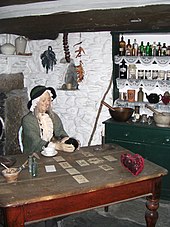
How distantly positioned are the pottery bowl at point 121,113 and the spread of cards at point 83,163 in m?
1.35

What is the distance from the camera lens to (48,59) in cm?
512

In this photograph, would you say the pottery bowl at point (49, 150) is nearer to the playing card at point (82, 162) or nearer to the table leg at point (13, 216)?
the playing card at point (82, 162)

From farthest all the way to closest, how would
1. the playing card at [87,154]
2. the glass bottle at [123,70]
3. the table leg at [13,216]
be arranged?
the glass bottle at [123,70] < the playing card at [87,154] < the table leg at [13,216]

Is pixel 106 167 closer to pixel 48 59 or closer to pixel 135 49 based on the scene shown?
pixel 135 49

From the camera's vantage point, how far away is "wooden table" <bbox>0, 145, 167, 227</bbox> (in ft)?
6.98

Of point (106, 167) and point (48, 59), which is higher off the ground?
point (48, 59)

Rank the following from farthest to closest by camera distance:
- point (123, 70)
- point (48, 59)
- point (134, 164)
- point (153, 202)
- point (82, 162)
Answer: point (48, 59), point (123, 70), point (82, 162), point (153, 202), point (134, 164)

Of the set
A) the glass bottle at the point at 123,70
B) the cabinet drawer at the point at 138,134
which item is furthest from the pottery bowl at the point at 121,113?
the glass bottle at the point at 123,70

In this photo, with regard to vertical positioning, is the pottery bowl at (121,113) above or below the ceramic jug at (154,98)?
below

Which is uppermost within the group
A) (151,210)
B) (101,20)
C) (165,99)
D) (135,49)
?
(101,20)

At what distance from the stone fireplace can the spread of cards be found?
2179 millimetres

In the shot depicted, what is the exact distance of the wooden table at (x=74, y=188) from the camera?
2127 millimetres

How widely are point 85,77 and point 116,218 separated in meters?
2.27

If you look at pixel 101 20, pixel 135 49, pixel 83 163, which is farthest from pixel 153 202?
pixel 135 49
